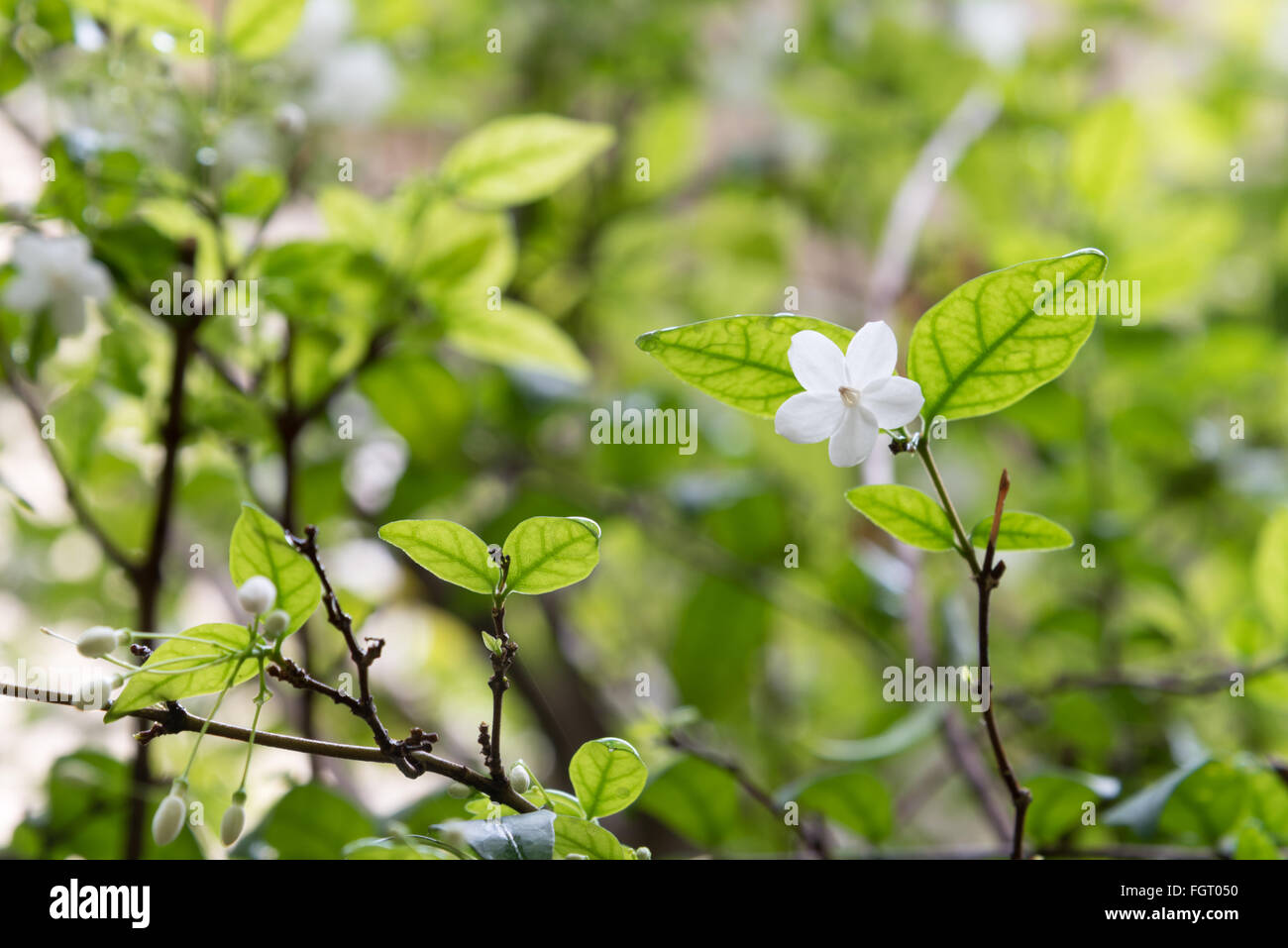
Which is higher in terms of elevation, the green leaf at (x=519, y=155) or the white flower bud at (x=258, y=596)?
the green leaf at (x=519, y=155)

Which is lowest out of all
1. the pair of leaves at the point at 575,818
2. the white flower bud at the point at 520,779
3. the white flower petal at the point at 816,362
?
the pair of leaves at the point at 575,818

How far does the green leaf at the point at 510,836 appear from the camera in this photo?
302 mm

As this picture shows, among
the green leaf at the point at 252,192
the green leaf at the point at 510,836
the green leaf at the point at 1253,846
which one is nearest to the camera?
the green leaf at the point at 510,836

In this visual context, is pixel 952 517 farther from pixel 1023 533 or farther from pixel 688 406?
pixel 688 406

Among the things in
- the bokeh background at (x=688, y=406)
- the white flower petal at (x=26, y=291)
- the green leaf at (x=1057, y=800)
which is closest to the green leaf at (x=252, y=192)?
the bokeh background at (x=688, y=406)

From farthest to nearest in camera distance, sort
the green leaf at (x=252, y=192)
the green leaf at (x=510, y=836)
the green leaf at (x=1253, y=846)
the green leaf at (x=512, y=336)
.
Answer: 1. the green leaf at (x=512, y=336)
2. the green leaf at (x=252, y=192)
3. the green leaf at (x=1253, y=846)
4. the green leaf at (x=510, y=836)

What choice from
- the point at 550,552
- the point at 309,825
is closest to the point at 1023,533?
the point at 550,552

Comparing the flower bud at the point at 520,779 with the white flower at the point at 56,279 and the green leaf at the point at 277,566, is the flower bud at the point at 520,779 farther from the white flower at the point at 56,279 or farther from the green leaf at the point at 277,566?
the white flower at the point at 56,279

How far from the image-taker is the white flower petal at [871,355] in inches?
13.4

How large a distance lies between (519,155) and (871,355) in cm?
34

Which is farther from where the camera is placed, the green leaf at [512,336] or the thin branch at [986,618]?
the green leaf at [512,336]

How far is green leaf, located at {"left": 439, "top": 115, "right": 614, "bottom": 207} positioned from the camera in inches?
23.1

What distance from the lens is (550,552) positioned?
347 mm
